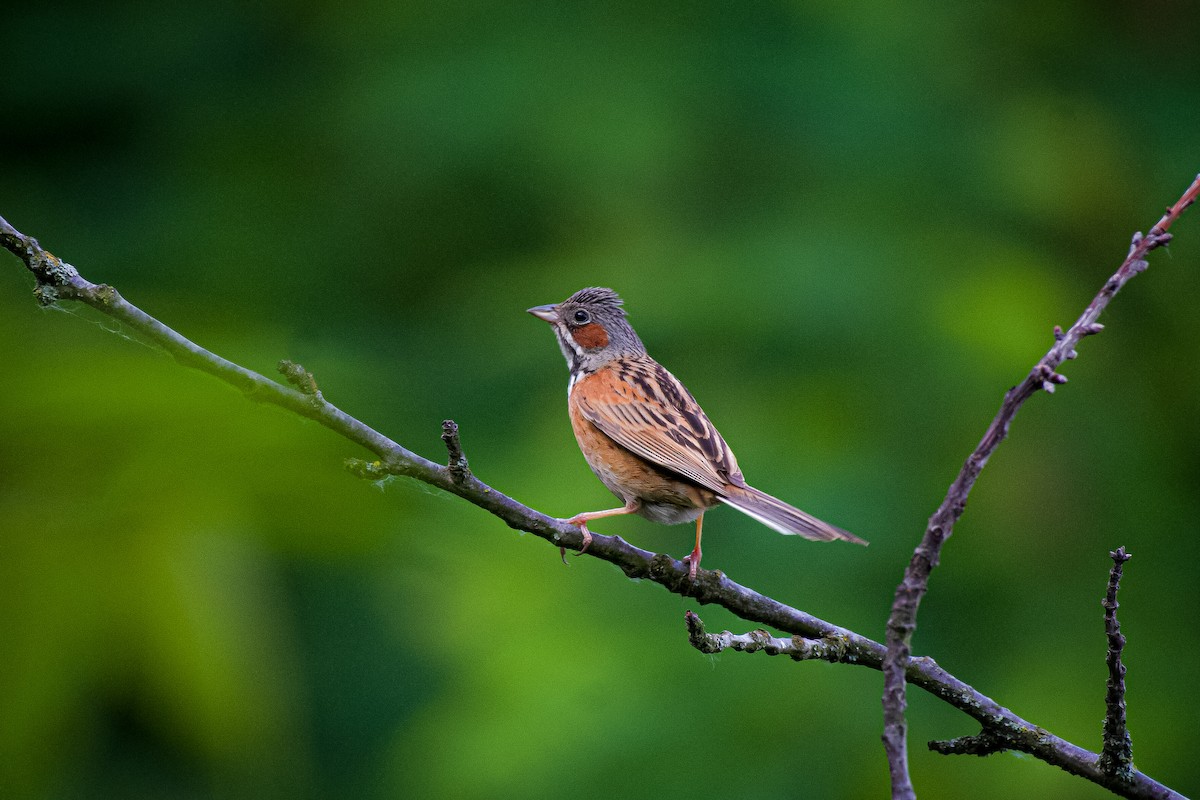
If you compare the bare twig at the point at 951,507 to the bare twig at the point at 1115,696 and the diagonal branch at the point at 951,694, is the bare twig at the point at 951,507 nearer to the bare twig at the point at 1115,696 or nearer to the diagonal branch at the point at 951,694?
the bare twig at the point at 1115,696

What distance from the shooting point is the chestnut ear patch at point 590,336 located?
5.64 metres

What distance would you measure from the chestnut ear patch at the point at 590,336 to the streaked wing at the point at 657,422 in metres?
0.29

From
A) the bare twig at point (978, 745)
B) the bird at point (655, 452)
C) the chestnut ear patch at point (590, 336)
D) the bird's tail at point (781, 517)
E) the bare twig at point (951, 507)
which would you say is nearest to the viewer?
the bare twig at point (951, 507)

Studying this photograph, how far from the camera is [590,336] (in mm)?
5652

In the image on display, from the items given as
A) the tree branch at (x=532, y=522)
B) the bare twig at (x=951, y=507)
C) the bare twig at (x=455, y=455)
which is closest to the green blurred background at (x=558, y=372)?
the tree branch at (x=532, y=522)

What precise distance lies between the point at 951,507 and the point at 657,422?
2528 mm

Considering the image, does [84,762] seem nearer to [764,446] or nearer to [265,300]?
[764,446]

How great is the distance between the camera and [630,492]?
456 cm

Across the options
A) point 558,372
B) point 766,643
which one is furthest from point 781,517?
point 558,372

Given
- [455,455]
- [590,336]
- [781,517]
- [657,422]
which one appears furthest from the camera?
[590,336]

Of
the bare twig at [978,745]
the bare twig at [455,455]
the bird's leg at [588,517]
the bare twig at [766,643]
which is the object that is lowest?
the bare twig at [978,745]

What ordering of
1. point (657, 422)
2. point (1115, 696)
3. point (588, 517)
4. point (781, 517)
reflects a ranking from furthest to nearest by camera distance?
point (657, 422) → point (588, 517) → point (781, 517) → point (1115, 696)

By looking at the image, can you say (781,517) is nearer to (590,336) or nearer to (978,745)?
(978,745)

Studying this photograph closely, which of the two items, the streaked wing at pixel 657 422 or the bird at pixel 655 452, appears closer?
the bird at pixel 655 452
